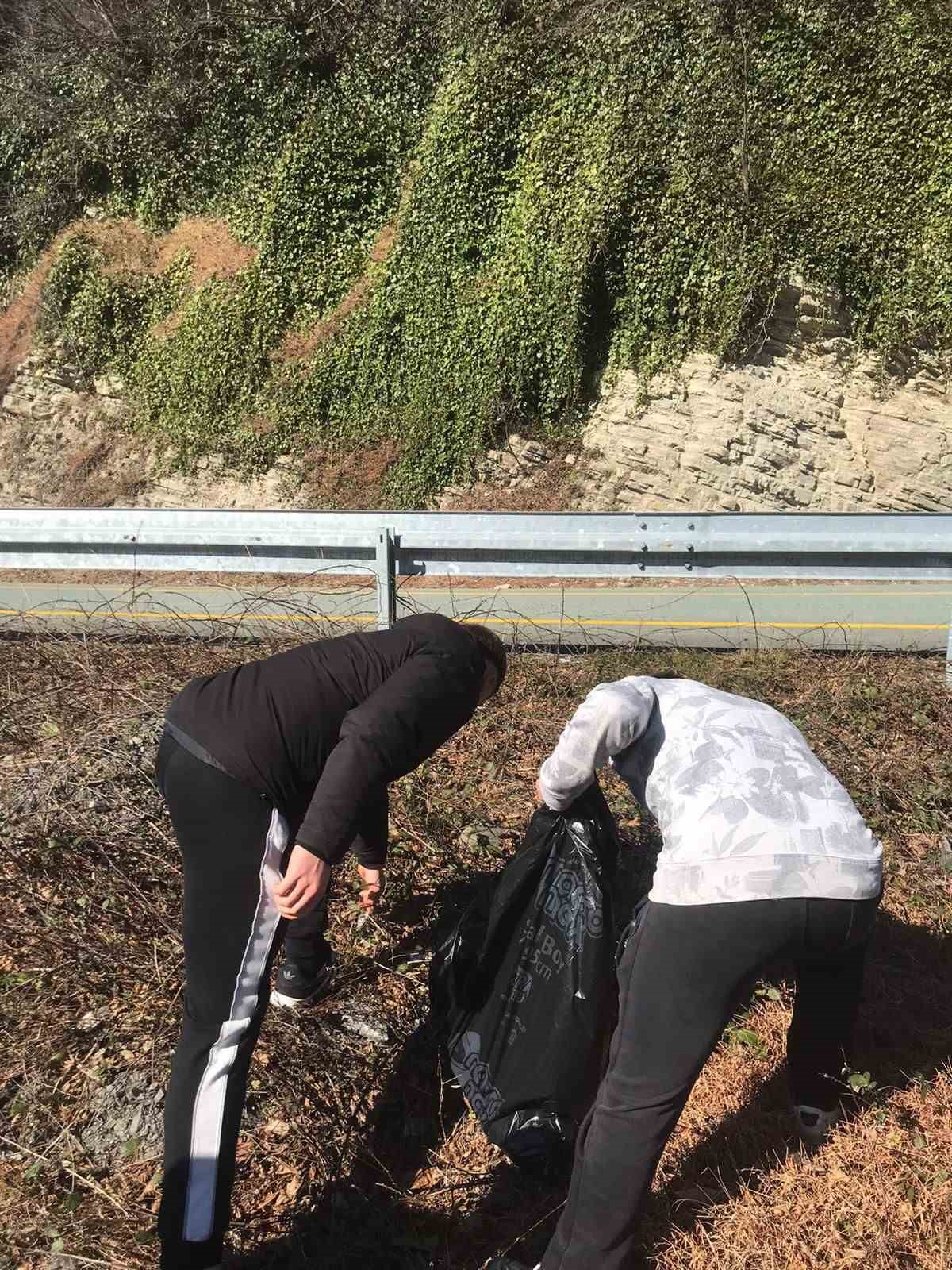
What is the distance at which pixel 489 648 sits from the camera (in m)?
2.43

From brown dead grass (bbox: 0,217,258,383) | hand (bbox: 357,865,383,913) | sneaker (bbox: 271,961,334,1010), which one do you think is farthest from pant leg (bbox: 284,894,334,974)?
brown dead grass (bbox: 0,217,258,383)

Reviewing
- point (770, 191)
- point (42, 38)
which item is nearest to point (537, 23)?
point (770, 191)

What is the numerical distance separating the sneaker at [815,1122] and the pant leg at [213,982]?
1.56 metres

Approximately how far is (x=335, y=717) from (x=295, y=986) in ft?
4.06

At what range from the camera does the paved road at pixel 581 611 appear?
544 centimetres

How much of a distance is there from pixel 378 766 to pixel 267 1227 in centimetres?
139

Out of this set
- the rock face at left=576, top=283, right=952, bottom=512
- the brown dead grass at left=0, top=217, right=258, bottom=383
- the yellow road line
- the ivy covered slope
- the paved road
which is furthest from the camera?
the brown dead grass at left=0, top=217, right=258, bottom=383

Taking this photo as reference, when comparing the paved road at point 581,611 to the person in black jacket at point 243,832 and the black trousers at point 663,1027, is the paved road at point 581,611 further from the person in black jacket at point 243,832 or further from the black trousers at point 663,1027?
the black trousers at point 663,1027

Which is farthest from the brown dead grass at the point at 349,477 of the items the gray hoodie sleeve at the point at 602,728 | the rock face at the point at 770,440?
the gray hoodie sleeve at the point at 602,728

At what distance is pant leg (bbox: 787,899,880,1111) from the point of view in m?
1.98

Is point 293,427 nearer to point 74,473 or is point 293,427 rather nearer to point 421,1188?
point 74,473

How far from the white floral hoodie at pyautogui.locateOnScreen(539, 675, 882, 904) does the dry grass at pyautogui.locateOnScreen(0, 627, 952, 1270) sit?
106 cm

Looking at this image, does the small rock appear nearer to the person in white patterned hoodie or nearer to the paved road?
the person in white patterned hoodie

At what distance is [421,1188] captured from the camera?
2.63 m
